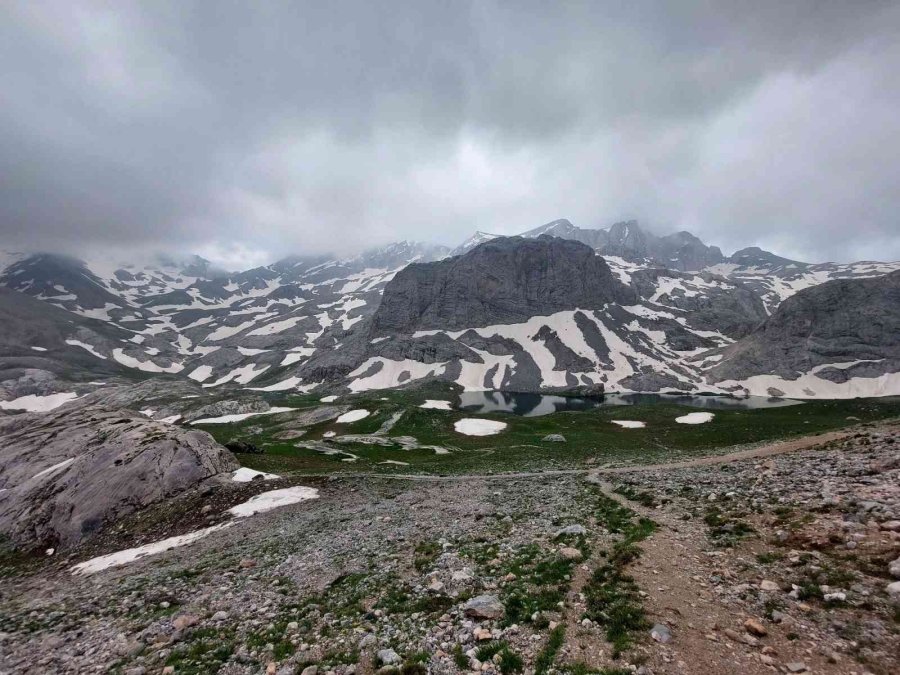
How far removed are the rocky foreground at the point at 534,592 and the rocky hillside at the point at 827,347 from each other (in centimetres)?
17048

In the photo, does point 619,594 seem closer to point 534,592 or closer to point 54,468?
point 534,592

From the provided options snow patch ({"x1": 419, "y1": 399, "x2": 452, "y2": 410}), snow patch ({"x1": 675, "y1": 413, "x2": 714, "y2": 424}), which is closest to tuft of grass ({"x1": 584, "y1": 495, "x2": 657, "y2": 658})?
snow patch ({"x1": 675, "y1": 413, "x2": 714, "y2": 424})

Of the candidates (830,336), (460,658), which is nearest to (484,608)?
(460,658)

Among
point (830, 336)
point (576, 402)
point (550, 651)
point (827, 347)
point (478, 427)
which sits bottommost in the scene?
point (576, 402)

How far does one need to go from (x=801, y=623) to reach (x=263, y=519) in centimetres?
2712

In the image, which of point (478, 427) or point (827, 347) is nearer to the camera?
point (478, 427)

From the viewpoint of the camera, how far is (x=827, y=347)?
160250mm

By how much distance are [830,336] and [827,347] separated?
6.57 metres

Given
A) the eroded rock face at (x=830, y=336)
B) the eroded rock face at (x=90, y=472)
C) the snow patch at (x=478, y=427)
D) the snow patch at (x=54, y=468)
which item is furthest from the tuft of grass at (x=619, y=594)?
the eroded rock face at (x=830, y=336)

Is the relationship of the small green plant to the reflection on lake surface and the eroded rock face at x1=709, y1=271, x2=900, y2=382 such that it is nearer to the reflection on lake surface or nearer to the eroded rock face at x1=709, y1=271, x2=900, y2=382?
the reflection on lake surface

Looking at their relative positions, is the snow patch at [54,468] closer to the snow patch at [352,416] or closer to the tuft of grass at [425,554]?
the tuft of grass at [425,554]

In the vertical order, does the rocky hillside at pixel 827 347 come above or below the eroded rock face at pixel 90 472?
above

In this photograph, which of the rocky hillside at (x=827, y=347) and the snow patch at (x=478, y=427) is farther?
the rocky hillside at (x=827, y=347)

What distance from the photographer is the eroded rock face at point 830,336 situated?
152625 mm
